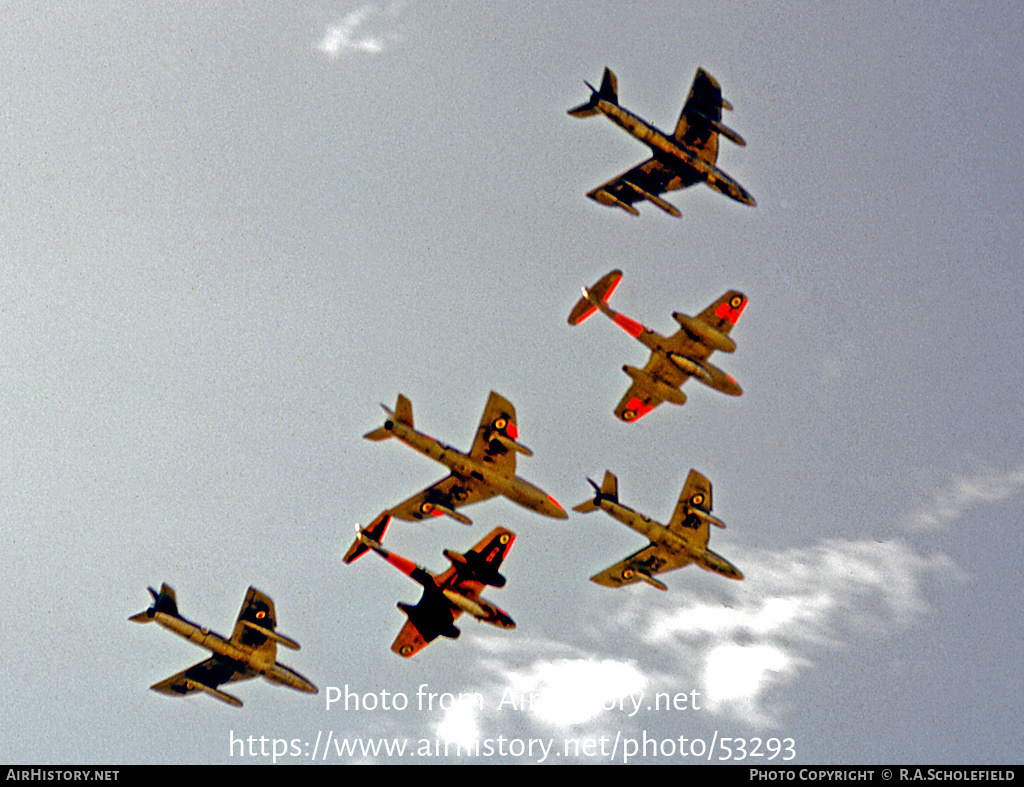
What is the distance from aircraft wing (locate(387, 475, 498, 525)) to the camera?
67000 mm

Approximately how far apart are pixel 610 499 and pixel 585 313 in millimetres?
13094

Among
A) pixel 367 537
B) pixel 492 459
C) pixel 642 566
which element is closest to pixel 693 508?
pixel 642 566

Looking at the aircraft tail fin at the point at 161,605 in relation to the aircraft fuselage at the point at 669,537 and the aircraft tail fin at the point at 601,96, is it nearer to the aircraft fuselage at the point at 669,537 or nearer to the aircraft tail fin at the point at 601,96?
the aircraft fuselage at the point at 669,537

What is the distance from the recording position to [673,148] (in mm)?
67188

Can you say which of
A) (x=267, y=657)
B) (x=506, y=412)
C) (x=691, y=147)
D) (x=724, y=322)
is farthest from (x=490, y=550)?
→ (x=691, y=147)

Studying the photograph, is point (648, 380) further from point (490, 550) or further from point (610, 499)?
point (490, 550)

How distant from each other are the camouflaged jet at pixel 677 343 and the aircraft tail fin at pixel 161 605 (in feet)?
108

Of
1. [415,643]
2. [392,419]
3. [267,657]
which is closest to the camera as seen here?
[392,419]

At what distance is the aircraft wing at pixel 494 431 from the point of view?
63875 millimetres

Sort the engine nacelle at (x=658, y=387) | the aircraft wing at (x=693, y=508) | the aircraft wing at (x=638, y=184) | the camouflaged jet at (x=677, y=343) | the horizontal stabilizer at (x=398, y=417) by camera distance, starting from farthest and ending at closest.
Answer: the aircraft wing at (x=638, y=184), the engine nacelle at (x=658, y=387), the aircraft wing at (x=693, y=508), the camouflaged jet at (x=677, y=343), the horizontal stabilizer at (x=398, y=417)

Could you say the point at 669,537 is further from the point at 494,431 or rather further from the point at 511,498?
the point at 494,431

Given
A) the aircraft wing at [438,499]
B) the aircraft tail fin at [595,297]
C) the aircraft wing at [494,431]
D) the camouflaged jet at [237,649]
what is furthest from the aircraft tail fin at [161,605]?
the aircraft tail fin at [595,297]

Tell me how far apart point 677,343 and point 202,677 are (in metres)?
42.2

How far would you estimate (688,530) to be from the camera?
66250 millimetres
